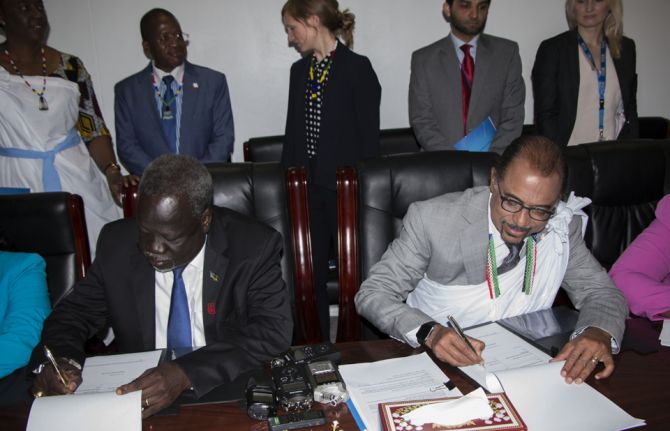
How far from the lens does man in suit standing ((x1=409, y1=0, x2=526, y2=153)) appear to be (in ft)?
10.7

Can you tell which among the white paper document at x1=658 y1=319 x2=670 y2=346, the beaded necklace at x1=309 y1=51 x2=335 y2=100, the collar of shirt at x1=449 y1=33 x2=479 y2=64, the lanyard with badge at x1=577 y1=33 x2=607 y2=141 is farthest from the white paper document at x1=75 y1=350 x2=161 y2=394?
the lanyard with badge at x1=577 y1=33 x2=607 y2=141

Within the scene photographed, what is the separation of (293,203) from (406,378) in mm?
918

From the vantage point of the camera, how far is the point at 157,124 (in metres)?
3.27

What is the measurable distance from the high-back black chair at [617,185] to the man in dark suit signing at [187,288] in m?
1.32

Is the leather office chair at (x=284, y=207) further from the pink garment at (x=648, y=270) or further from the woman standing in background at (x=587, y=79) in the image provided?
the woman standing in background at (x=587, y=79)

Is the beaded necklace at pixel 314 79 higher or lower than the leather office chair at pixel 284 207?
higher

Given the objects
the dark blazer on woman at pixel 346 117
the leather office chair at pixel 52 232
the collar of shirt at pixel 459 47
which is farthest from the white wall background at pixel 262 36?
the leather office chair at pixel 52 232

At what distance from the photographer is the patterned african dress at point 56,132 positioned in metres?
2.98

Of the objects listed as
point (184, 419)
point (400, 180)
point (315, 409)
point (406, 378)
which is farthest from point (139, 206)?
point (400, 180)

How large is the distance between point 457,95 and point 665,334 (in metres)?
1.96

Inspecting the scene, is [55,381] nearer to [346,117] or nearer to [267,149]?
[346,117]

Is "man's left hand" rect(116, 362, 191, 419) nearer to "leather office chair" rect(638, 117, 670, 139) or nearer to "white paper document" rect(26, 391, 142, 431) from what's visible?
"white paper document" rect(26, 391, 142, 431)

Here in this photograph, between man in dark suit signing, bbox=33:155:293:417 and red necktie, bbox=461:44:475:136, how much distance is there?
1881 millimetres

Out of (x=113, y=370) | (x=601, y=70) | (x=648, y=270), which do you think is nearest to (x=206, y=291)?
(x=113, y=370)
